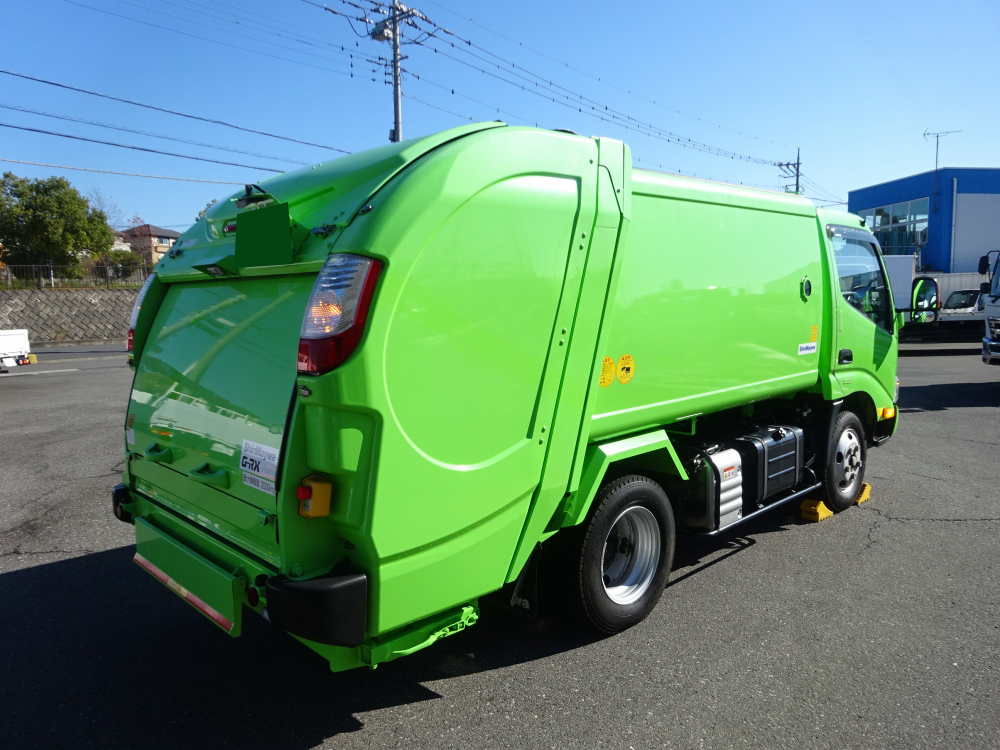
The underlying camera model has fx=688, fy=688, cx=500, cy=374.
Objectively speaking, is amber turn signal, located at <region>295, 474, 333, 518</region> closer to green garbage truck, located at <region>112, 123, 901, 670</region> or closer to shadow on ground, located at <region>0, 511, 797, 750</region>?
green garbage truck, located at <region>112, 123, 901, 670</region>

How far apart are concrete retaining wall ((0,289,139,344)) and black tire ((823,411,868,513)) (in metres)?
28.8

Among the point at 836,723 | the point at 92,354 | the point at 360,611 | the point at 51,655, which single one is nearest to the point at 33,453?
the point at 51,655

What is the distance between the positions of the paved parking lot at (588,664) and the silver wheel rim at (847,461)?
0.46 m

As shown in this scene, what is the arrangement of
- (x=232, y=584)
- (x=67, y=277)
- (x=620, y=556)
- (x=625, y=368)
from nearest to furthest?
(x=232, y=584)
(x=625, y=368)
(x=620, y=556)
(x=67, y=277)

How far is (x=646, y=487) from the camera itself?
3.88 metres

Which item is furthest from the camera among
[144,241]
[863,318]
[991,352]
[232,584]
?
[144,241]

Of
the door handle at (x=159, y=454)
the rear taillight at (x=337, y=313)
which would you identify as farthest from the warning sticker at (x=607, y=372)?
the door handle at (x=159, y=454)

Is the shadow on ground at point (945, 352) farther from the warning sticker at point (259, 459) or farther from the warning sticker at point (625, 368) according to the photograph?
the warning sticker at point (259, 459)

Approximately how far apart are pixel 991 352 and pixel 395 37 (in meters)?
21.0

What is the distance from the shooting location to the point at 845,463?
5941mm

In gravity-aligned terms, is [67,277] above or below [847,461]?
above

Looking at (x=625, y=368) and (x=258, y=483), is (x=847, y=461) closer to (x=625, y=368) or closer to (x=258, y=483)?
(x=625, y=368)

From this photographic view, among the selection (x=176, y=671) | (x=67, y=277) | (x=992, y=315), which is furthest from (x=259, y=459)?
(x=67, y=277)

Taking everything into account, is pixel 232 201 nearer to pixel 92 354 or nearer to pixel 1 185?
pixel 92 354
